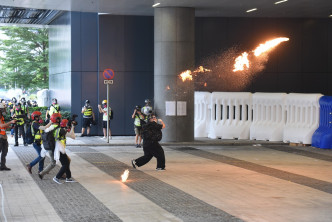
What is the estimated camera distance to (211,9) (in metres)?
28.2

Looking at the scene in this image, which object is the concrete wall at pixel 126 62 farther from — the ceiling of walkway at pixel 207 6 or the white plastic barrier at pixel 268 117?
the white plastic barrier at pixel 268 117

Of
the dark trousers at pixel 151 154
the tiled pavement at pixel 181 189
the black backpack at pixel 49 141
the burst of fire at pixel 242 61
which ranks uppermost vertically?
the burst of fire at pixel 242 61

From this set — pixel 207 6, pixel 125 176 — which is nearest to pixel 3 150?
pixel 125 176

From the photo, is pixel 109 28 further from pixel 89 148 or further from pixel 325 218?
pixel 325 218

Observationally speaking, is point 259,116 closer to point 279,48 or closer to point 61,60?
point 279,48

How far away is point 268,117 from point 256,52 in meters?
5.15

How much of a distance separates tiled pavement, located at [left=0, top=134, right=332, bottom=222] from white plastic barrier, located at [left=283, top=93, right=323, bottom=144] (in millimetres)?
2867

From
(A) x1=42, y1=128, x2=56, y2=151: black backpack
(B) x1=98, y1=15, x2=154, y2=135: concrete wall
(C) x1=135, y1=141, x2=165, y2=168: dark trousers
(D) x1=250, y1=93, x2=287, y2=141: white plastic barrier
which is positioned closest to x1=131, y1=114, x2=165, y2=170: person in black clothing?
(C) x1=135, y1=141, x2=165, y2=168: dark trousers

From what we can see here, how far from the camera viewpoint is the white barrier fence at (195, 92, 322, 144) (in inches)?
1040

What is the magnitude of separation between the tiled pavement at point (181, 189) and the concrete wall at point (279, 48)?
9859mm

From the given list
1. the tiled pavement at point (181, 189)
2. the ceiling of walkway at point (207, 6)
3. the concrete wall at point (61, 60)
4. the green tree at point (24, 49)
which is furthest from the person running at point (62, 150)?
the green tree at point (24, 49)

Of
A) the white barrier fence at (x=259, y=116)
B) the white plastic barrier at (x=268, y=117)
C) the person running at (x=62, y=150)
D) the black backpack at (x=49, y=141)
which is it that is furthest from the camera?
the white plastic barrier at (x=268, y=117)

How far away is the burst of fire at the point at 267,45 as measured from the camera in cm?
3238

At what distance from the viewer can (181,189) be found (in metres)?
14.9
